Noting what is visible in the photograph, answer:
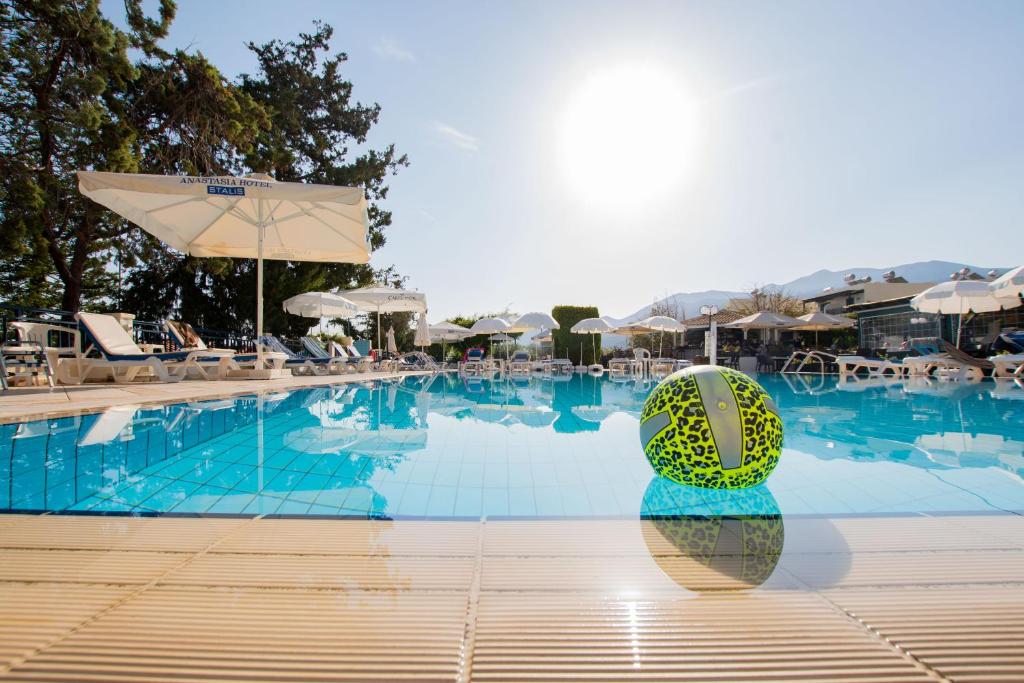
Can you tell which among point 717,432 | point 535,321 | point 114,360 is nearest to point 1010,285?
point 535,321

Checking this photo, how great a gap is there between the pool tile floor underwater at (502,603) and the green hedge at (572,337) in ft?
72.0

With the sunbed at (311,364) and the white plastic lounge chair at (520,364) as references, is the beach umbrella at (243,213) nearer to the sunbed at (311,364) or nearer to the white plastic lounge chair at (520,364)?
the sunbed at (311,364)

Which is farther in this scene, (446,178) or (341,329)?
(341,329)

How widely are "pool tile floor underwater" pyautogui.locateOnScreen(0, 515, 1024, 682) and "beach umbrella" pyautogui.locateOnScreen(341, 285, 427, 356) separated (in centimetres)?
1324

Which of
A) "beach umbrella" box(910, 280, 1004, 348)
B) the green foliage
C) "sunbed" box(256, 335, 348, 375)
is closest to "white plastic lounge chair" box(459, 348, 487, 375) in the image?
the green foliage

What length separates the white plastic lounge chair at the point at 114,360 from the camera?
28.3 feet

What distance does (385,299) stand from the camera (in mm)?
15180

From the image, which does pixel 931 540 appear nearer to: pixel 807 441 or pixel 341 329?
pixel 807 441

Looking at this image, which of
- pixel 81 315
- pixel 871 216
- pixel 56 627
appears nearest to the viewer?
pixel 56 627

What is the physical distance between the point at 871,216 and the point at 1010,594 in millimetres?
19287

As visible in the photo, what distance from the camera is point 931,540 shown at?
190 centimetres

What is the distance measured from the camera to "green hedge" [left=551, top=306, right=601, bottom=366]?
23938mm

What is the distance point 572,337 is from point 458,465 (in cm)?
2056

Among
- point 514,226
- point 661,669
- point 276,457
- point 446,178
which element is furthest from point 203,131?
point 661,669
